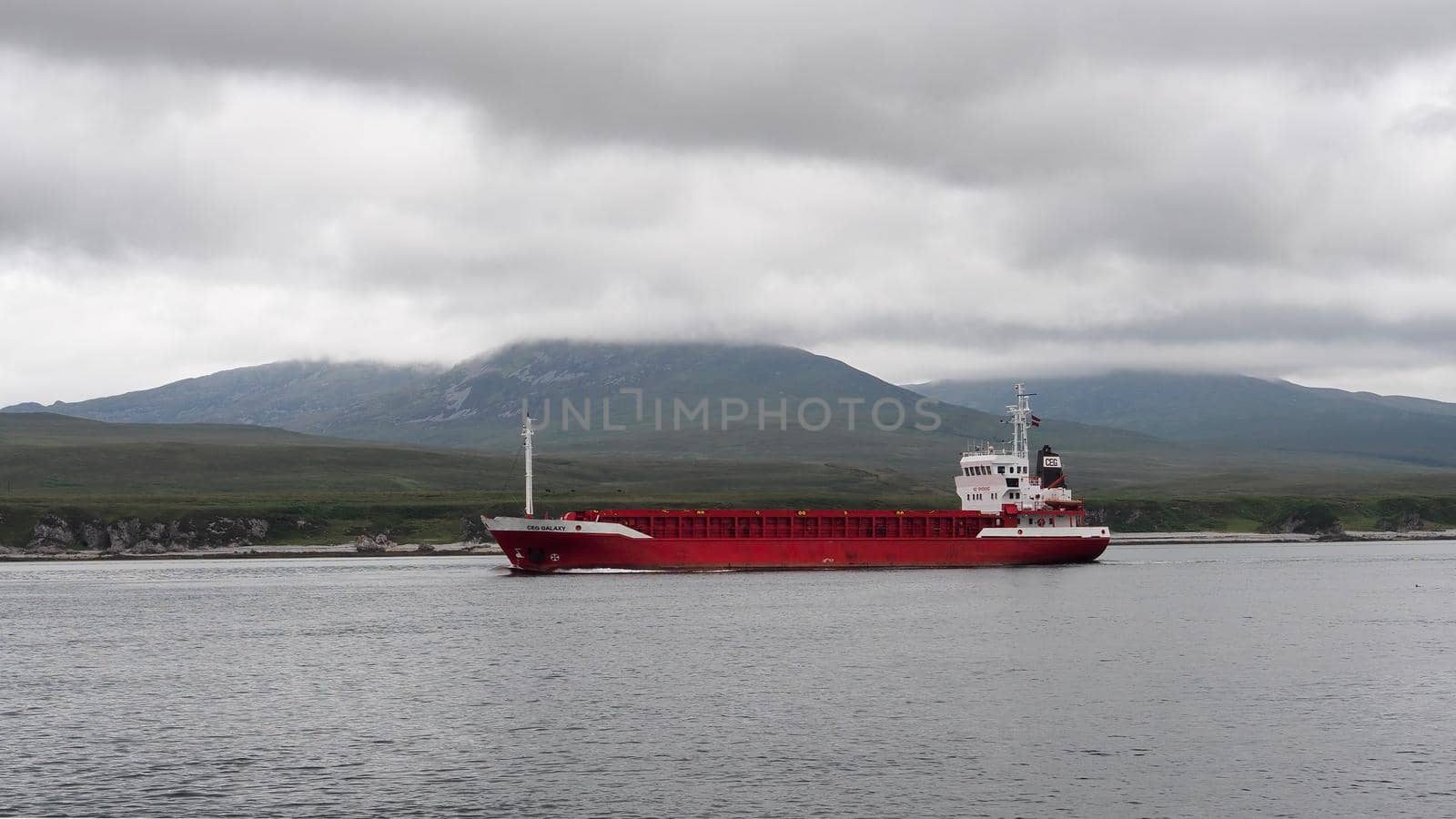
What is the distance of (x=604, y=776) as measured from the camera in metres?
41.5

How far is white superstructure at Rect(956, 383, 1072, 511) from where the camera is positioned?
424 ft

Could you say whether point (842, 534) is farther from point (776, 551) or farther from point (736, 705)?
point (736, 705)

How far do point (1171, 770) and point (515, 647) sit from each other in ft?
121

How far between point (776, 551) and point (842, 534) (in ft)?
20.4

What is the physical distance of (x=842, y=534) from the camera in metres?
123

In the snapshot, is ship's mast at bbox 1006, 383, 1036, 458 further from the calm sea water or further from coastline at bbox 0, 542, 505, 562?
coastline at bbox 0, 542, 505, 562

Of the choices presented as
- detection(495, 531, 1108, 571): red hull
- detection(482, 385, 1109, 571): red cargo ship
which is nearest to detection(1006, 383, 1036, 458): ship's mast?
detection(482, 385, 1109, 571): red cargo ship

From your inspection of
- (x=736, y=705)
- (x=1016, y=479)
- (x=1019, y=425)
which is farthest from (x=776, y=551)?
(x=736, y=705)

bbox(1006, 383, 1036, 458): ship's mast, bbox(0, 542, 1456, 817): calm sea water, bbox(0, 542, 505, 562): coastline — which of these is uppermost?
bbox(1006, 383, 1036, 458): ship's mast

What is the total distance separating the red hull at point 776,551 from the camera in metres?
115

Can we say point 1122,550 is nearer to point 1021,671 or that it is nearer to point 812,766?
point 1021,671

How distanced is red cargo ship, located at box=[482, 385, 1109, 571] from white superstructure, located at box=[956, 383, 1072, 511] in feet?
0.39

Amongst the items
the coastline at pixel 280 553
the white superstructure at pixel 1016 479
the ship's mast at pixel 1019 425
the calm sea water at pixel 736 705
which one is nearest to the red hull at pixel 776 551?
the white superstructure at pixel 1016 479

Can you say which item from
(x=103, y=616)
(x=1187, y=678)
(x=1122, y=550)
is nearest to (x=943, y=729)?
(x=1187, y=678)
